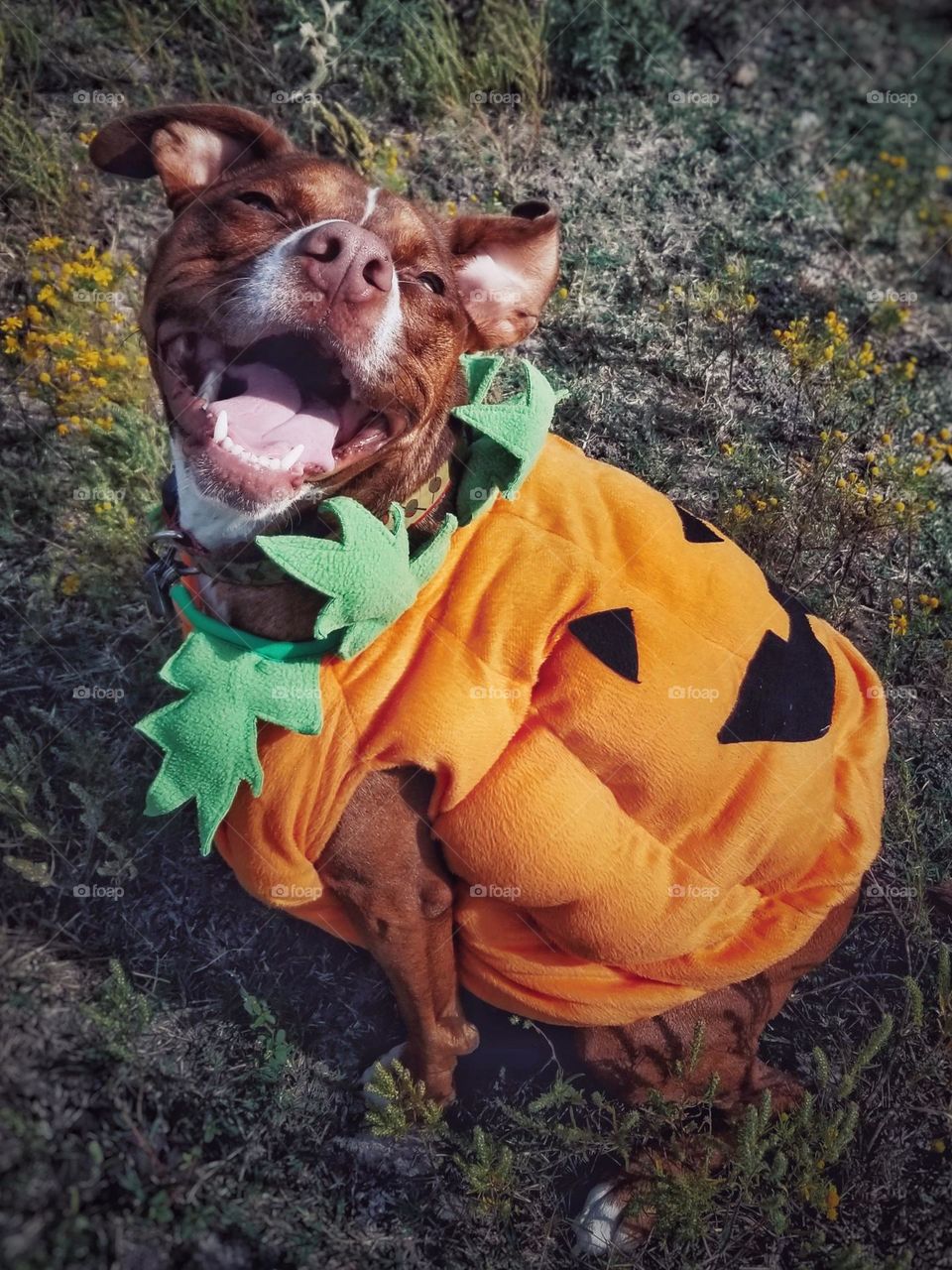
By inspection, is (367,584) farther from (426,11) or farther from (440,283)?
(426,11)

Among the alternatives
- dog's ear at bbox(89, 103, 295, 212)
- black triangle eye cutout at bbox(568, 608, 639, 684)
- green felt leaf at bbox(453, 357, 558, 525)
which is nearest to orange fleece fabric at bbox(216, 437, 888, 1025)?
black triangle eye cutout at bbox(568, 608, 639, 684)

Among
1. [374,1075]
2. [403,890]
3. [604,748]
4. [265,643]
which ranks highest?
[604,748]

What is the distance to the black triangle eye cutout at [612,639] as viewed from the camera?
224 centimetres

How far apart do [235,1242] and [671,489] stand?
317cm

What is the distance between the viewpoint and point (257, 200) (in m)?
2.41

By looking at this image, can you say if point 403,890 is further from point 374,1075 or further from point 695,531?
point 695,531

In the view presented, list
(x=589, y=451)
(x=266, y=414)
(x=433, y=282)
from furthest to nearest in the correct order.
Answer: (x=589, y=451) < (x=433, y=282) < (x=266, y=414)

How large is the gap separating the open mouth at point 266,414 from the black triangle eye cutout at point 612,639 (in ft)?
2.20

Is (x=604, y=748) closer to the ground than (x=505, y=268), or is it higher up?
closer to the ground

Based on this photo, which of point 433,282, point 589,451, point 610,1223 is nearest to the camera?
point 433,282

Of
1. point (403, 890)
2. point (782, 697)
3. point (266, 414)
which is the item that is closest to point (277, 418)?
point (266, 414)

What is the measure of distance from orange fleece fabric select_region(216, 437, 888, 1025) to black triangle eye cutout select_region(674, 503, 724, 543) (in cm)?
5

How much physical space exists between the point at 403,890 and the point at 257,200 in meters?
1.84

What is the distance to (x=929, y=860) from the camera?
339 cm
